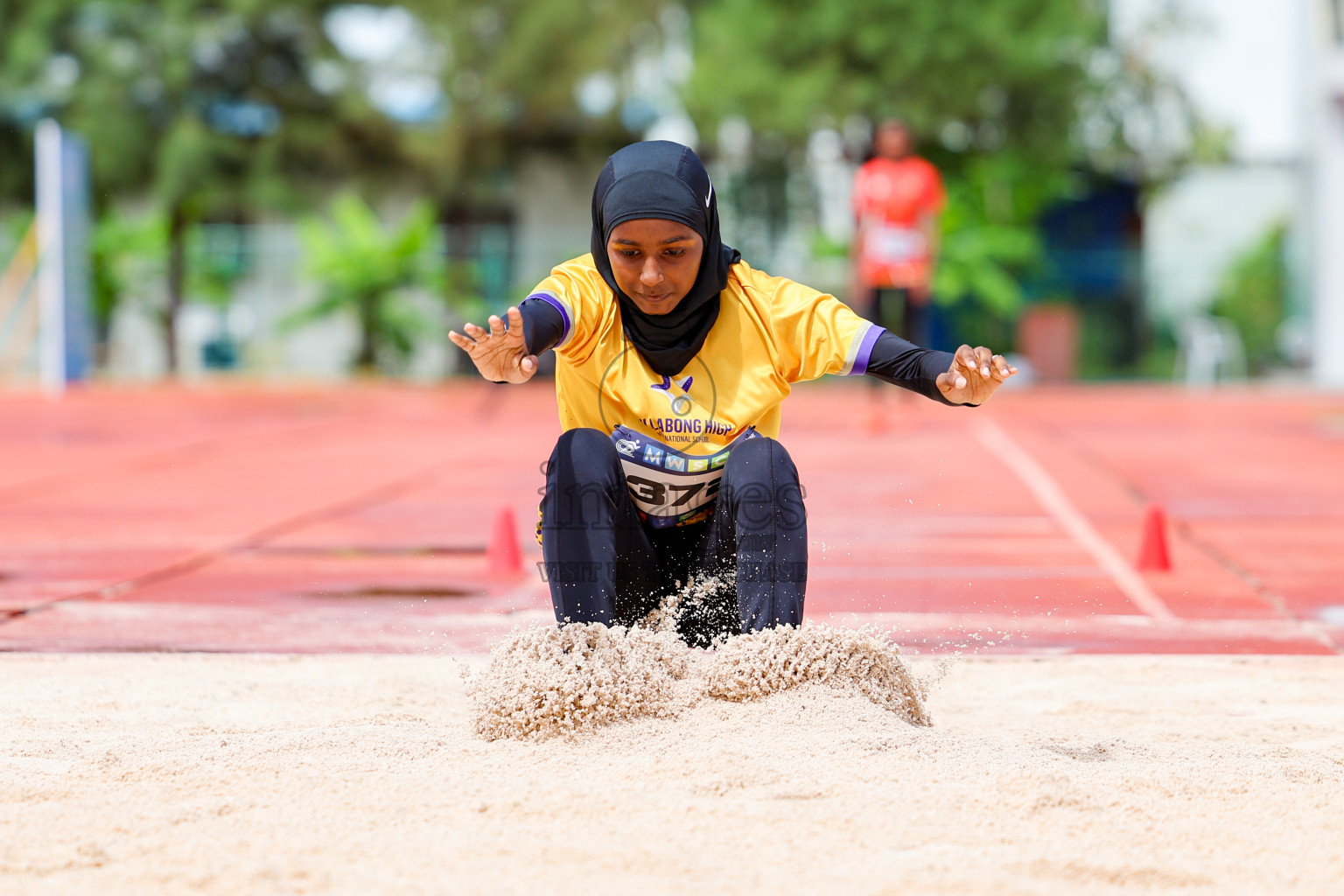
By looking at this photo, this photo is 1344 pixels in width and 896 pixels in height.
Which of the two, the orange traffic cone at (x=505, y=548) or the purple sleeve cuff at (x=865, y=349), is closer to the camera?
the purple sleeve cuff at (x=865, y=349)

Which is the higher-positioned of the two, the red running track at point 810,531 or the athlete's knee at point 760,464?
the athlete's knee at point 760,464

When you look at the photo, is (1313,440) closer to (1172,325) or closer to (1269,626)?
(1269,626)

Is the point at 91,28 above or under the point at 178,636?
above

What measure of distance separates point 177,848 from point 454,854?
44 cm

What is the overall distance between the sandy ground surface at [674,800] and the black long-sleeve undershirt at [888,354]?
2.21ft

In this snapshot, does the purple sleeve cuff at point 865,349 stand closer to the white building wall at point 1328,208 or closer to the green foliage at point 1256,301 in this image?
the white building wall at point 1328,208

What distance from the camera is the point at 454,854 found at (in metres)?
2.30

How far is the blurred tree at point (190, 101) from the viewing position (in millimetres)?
22906

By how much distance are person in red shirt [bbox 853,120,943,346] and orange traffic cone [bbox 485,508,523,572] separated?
6.58 meters

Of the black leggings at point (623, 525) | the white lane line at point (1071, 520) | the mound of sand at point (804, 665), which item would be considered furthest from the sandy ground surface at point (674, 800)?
the white lane line at point (1071, 520)

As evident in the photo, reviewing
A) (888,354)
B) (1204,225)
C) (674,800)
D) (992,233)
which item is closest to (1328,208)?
(992,233)

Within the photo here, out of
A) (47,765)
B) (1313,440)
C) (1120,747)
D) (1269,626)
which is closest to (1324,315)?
(1313,440)

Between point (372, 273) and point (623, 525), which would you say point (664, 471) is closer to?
point (623, 525)

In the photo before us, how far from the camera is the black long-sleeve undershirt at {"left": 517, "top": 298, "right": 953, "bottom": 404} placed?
2.94 metres
